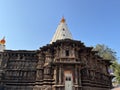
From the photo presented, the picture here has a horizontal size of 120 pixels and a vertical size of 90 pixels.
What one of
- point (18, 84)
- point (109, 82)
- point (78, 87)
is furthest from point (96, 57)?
point (18, 84)

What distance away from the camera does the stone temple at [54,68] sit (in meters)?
20.1

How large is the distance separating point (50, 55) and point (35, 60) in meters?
2.60

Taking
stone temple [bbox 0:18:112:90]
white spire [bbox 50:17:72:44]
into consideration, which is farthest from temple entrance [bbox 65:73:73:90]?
white spire [bbox 50:17:72:44]

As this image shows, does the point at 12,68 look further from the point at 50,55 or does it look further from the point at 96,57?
the point at 96,57

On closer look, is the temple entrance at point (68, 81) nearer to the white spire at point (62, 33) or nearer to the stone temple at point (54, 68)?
the stone temple at point (54, 68)

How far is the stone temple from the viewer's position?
66.0 feet

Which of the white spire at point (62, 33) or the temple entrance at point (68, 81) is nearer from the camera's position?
the temple entrance at point (68, 81)

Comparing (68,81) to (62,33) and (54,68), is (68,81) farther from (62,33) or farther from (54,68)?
(62,33)

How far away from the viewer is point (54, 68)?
2083cm

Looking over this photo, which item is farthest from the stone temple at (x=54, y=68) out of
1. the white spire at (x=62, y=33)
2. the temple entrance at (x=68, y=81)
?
the white spire at (x=62, y=33)

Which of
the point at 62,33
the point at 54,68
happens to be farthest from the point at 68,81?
the point at 62,33

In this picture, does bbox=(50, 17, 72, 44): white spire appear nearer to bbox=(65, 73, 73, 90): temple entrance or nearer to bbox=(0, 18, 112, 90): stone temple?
bbox=(0, 18, 112, 90): stone temple

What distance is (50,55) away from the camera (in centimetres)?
2234

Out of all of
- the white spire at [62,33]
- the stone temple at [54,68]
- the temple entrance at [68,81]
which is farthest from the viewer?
the white spire at [62,33]
